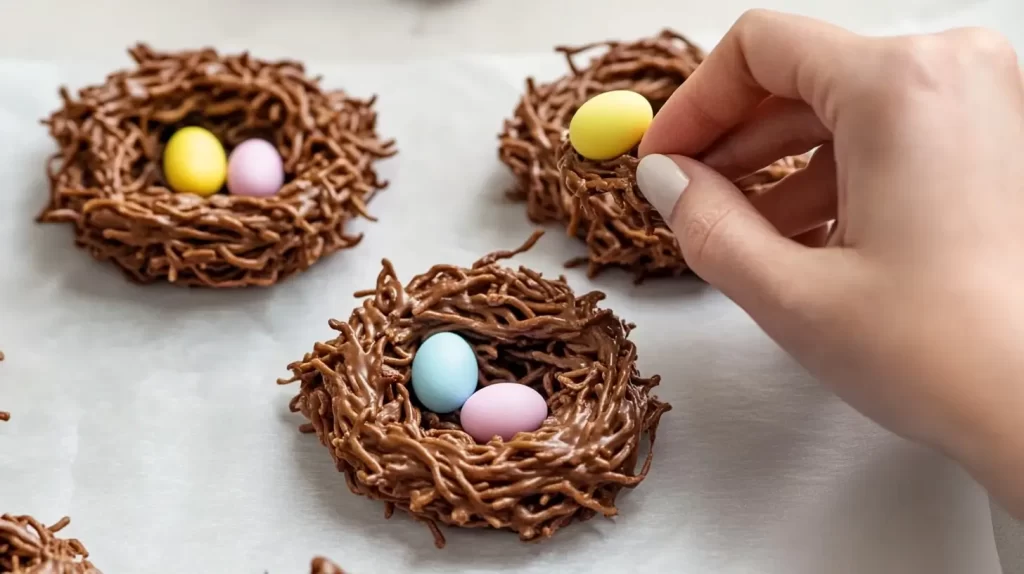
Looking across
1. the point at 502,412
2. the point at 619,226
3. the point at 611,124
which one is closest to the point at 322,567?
the point at 502,412

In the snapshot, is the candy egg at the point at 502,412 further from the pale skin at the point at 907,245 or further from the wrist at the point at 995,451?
the wrist at the point at 995,451

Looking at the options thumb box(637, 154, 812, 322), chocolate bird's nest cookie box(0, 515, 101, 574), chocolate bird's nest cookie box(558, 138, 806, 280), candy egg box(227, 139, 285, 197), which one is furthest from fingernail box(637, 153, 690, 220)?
chocolate bird's nest cookie box(0, 515, 101, 574)

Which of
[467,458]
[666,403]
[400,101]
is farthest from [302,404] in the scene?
[400,101]

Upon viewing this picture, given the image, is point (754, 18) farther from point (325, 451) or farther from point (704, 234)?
point (325, 451)

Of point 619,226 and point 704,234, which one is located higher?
point 704,234

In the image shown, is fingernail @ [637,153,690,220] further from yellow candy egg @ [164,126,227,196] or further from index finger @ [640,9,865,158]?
yellow candy egg @ [164,126,227,196]

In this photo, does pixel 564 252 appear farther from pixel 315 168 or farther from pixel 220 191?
pixel 220 191
